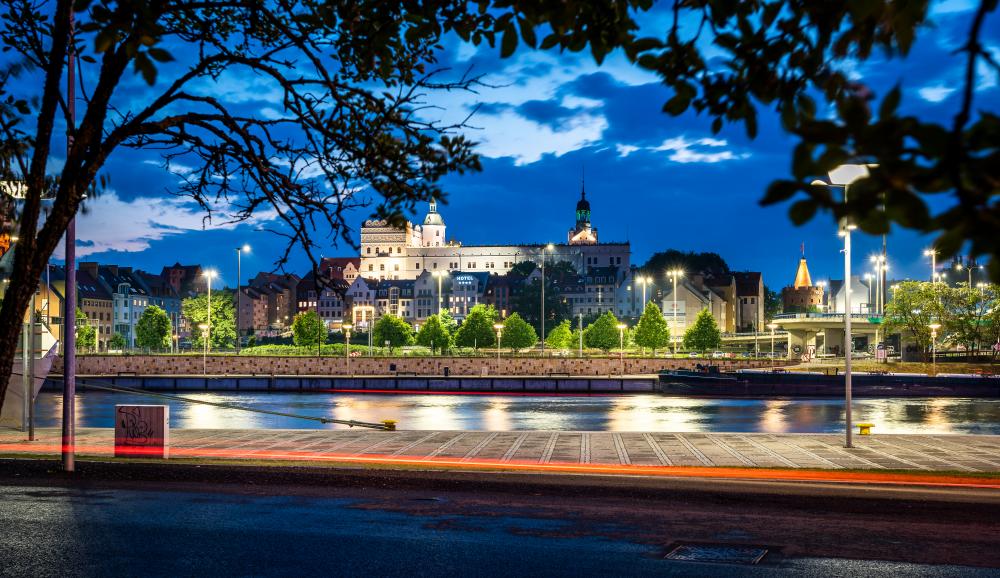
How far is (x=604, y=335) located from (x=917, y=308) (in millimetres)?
42032

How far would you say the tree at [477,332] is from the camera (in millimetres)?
107750

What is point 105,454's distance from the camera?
1959 cm

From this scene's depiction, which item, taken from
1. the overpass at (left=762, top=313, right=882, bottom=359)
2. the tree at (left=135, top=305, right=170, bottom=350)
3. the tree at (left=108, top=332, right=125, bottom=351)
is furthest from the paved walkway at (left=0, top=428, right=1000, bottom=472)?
the tree at (left=108, top=332, right=125, bottom=351)

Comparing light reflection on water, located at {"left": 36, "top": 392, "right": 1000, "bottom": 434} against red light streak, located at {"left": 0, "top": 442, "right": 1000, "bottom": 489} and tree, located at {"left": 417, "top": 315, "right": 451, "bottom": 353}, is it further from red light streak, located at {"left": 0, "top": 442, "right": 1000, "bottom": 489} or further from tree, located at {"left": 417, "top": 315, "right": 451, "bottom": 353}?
tree, located at {"left": 417, "top": 315, "right": 451, "bottom": 353}

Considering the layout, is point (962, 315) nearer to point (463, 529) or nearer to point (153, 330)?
point (463, 529)

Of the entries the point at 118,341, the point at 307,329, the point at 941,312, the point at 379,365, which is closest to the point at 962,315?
the point at 941,312

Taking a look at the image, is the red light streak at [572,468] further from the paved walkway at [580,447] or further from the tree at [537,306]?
the tree at [537,306]

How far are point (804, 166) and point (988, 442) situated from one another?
23.3 metres

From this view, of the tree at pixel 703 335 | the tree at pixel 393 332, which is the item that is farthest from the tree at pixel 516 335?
the tree at pixel 703 335

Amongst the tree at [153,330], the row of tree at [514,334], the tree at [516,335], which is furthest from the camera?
the tree at [153,330]

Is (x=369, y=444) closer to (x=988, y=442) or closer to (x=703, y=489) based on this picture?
(x=703, y=489)

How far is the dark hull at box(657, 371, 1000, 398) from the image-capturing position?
48156mm

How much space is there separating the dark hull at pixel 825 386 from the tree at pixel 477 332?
53991mm

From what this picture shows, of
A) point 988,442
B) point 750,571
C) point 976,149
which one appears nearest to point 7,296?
point 976,149
